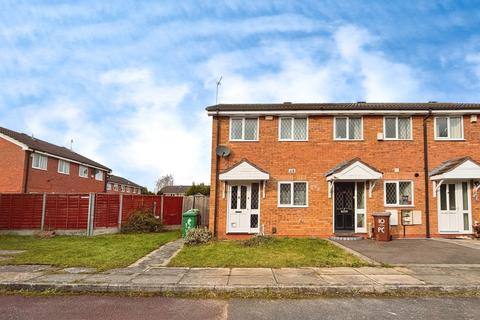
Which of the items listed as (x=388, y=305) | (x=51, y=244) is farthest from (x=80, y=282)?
(x=51, y=244)

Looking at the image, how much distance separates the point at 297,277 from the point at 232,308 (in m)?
2.16

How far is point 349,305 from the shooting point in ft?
19.2

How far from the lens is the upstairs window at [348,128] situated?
14625 millimetres

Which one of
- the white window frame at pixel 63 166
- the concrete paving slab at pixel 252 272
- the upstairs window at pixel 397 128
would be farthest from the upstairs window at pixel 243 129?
the white window frame at pixel 63 166

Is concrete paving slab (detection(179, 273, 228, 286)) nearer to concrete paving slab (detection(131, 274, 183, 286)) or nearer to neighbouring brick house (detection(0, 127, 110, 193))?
concrete paving slab (detection(131, 274, 183, 286))

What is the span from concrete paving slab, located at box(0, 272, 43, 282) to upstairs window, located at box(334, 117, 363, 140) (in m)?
11.8

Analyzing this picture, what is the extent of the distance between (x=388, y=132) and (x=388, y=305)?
10.2 meters

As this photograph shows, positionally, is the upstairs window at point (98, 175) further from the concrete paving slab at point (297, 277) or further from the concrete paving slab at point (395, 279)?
the concrete paving slab at point (395, 279)

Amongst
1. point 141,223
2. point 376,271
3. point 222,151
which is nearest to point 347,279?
point 376,271

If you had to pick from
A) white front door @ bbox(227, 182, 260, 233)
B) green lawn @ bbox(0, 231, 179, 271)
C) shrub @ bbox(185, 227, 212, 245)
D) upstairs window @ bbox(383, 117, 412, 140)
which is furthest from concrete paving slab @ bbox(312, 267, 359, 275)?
upstairs window @ bbox(383, 117, 412, 140)

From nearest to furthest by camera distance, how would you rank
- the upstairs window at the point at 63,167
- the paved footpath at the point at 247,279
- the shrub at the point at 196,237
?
the paved footpath at the point at 247,279, the shrub at the point at 196,237, the upstairs window at the point at 63,167

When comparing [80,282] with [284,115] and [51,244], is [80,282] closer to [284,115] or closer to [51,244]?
[51,244]

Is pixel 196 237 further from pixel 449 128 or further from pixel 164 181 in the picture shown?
pixel 164 181

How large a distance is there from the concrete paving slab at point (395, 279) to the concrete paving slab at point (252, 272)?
88.9 inches
